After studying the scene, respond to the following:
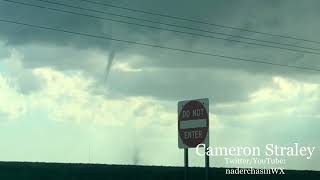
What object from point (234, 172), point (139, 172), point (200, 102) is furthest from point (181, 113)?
point (234, 172)

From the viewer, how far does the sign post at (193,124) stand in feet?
46.6

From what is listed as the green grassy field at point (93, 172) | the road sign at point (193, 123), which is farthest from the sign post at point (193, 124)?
the green grassy field at point (93, 172)

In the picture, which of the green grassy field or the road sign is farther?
the green grassy field

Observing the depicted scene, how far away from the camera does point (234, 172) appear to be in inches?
1255

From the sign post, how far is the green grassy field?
12079mm

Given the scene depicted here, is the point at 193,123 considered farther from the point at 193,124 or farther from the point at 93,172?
the point at 93,172

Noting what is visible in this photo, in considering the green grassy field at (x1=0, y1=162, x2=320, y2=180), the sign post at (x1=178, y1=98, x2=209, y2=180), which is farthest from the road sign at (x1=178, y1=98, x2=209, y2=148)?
the green grassy field at (x1=0, y1=162, x2=320, y2=180)

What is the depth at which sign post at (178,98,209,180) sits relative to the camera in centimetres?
1421

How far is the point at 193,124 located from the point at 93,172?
13552 millimetres

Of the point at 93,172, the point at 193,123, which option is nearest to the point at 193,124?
the point at 193,123

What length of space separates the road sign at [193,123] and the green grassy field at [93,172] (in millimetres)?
12079

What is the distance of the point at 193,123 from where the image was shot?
1452 cm

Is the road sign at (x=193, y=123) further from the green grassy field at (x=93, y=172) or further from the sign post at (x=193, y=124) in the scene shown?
the green grassy field at (x=93, y=172)

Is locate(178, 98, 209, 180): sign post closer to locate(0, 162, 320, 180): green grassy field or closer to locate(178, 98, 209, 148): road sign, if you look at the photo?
locate(178, 98, 209, 148): road sign
